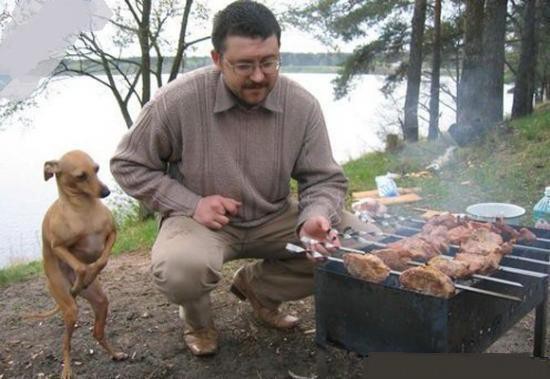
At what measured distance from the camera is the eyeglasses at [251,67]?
277 centimetres

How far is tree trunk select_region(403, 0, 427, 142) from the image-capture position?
1426 cm

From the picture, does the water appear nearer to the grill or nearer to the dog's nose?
the dog's nose

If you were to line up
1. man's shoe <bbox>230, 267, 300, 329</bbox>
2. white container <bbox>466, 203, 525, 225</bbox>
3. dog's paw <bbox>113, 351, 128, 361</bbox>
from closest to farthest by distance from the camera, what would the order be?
dog's paw <bbox>113, 351, 128, 361</bbox> < man's shoe <bbox>230, 267, 300, 329</bbox> < white container <bbox>466, 203, 525, 225</bbox>

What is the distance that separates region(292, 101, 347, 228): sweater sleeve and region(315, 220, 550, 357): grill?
26.7 inches

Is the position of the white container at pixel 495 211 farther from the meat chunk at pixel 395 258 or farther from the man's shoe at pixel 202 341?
the man's shoe at pixel 202 341

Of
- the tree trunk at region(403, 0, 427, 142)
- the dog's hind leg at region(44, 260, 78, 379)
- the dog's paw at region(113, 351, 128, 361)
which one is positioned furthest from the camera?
the tree trunk at region(403, 0, 427, 142)

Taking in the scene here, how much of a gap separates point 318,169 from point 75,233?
1.33 metres

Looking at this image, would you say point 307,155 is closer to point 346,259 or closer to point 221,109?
point 221,109

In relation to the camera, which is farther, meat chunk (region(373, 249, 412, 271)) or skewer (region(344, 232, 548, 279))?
meat chunk (region(373, 249, 412, 271))

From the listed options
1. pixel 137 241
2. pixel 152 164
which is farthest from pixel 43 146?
pixel 152 164

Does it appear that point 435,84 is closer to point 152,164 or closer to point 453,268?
point 152,164

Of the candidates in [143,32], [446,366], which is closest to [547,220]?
[446,366]

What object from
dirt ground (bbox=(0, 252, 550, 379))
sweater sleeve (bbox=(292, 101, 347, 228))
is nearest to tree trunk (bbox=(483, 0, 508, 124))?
dirt ground (bbox=(0, 252, 550, 379))

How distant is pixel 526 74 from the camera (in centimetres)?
1266
